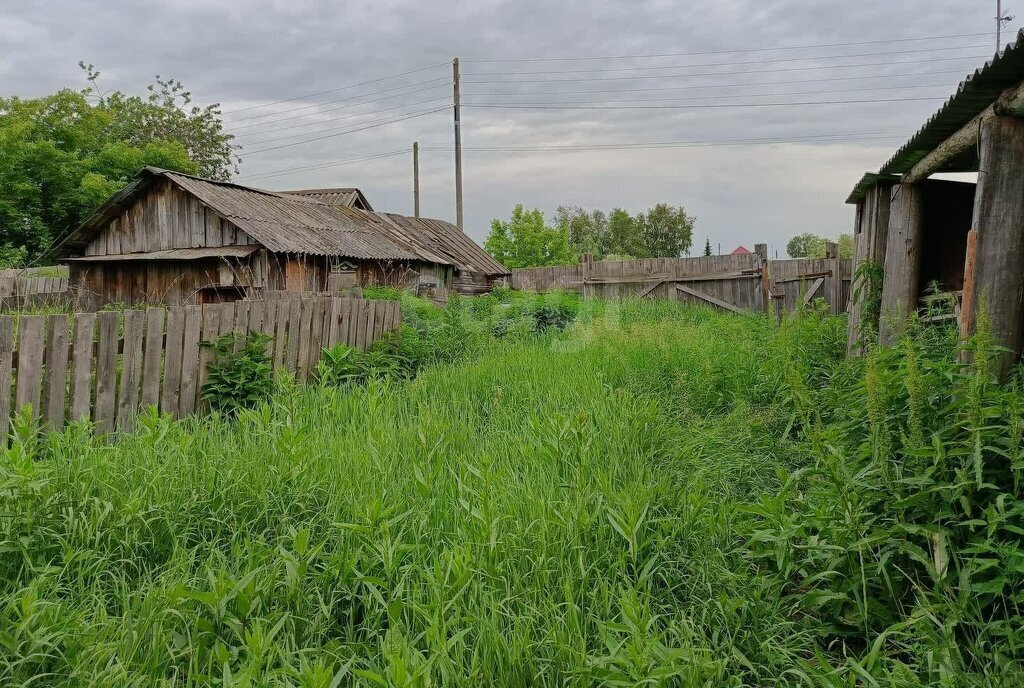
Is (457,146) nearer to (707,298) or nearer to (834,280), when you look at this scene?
(707,298)

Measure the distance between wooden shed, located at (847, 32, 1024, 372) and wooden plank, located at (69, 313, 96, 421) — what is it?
5.62m

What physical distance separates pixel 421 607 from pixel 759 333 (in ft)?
24.7

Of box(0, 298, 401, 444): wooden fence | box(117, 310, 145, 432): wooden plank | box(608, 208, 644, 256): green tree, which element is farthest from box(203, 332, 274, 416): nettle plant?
box(608, 208, 644, 256): green tree

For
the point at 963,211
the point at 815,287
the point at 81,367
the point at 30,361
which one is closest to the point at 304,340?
the point at 81,367

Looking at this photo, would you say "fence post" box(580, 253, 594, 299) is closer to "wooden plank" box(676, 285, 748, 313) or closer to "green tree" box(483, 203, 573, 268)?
"wooden plank" box(676, 285, 748, 313)

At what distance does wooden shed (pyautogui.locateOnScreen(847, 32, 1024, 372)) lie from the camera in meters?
3.88

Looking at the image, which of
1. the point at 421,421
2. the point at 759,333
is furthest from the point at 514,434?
the point at 759,333

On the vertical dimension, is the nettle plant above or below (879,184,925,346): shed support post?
below

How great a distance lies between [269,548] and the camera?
291cm

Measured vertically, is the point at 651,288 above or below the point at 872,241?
below

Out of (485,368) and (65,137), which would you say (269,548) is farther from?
(65,137)

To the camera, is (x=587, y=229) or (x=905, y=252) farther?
(x=587, y=229)

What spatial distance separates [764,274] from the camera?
17031 mm

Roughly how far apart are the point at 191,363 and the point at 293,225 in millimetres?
13285
